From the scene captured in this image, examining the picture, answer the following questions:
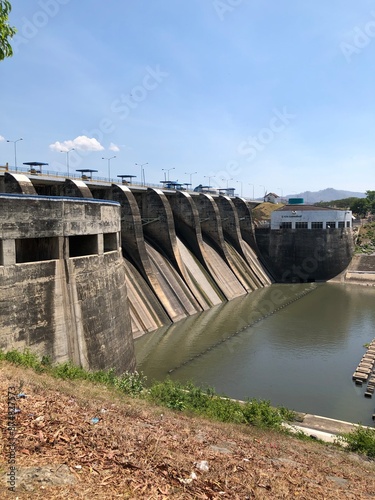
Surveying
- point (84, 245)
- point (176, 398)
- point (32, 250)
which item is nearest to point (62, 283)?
point (32, 250)

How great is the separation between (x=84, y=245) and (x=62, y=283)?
11.0 ft

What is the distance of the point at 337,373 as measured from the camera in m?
25.1

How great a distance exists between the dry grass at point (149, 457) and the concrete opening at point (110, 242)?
10.4 meters

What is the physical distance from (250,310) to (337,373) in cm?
1593

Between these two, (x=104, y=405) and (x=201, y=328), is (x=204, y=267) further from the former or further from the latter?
(x=104, y=405)

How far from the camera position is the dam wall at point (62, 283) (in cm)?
1519

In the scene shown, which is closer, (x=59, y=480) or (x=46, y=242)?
(x=59, y=480)

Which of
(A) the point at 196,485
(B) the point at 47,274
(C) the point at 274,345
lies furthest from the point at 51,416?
(C) the point at 274,345

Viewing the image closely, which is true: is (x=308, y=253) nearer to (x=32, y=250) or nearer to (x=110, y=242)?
(x=110, y=242)

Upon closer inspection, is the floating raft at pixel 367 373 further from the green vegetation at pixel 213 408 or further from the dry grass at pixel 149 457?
the dry grass at pixel 149 457

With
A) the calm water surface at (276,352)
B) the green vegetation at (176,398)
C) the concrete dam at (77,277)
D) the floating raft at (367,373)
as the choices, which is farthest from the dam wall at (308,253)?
the green vegetation at (176,398)

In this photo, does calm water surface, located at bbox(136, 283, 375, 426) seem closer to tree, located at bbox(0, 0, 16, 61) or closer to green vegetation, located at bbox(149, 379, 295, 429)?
green vegetation, located at bbox(149, 379, 295, 429)

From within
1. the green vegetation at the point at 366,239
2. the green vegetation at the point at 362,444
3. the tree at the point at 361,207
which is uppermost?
the tree at the point at 361,207

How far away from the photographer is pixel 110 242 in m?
21.8
